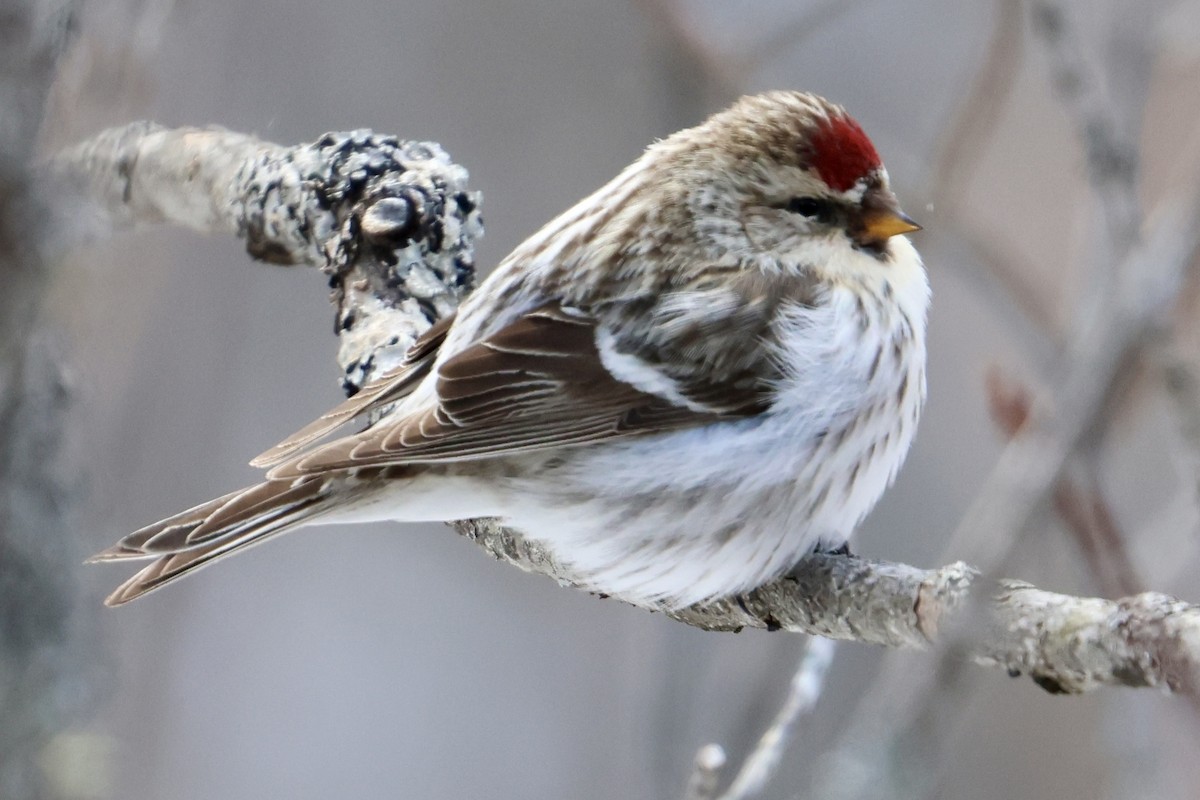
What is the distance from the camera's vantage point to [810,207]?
5.33ft

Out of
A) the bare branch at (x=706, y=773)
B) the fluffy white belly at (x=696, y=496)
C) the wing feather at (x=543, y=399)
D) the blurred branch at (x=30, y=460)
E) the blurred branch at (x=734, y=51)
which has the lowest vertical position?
the bare branch at (x=706, y=773)

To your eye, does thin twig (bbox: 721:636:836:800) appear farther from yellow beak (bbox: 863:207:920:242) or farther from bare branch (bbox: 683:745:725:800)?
yellow beak (bbox: 863:207:920:242)

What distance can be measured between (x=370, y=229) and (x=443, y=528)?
209 centimetres

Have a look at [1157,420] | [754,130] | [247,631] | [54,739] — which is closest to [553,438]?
[754,130]

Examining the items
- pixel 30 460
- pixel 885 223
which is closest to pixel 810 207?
pixel 885 223

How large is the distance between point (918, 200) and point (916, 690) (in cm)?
125

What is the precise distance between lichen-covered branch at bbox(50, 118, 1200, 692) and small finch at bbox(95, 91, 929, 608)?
3.4 inches

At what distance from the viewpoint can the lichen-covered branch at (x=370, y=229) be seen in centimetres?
141

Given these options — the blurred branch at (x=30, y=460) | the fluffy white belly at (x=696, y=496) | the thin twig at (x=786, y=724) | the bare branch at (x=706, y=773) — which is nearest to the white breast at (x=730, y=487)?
the fluffy white belly at (x=696, y=496)

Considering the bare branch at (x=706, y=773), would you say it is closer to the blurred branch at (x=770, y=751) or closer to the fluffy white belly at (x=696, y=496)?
the blurred branch at (x=770, y=751)

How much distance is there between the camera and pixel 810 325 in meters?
1.56

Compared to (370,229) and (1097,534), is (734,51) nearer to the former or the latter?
(370,229)

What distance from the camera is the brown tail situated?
4.57ft

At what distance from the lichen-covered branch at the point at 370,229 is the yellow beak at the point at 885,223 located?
1.36 feet
